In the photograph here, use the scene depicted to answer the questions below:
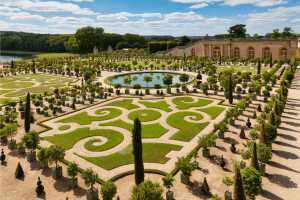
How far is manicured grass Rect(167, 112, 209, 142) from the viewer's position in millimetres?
24062

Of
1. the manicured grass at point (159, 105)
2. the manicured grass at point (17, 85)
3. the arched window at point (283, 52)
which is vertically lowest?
the manicured grass at point (159, 105)

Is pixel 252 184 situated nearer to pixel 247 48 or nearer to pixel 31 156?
pixel 31 156

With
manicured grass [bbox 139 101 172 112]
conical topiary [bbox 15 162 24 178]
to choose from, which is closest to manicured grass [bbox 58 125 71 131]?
conical topiary [bbox 15 162 24 178]

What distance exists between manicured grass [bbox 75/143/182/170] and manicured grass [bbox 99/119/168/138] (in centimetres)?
247

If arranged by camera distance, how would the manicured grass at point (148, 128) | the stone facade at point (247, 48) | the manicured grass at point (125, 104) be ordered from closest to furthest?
the manicured grass at point (148, 128) → the manicured grass at point (125, 104) → the stone facade at point (247, 48)

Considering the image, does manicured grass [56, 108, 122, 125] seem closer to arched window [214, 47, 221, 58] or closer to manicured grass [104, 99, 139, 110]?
manicured grass [104, 99, 139, 110]

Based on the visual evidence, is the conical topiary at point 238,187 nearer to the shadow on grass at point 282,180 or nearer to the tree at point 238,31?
the shadow on grass at point 282,180

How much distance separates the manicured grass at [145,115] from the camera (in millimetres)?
29573

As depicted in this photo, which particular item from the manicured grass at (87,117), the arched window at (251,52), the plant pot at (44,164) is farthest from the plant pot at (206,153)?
the arched window at (251,52)

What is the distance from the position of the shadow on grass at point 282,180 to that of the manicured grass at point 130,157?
8.21m

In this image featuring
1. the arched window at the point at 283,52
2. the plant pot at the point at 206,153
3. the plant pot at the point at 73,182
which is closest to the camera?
the plant pot at the point at 73,182

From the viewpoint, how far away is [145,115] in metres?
30.7

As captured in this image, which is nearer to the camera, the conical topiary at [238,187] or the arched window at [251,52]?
the conical topiary at [238,187]

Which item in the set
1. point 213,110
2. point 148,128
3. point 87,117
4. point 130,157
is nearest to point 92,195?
point 130,157
